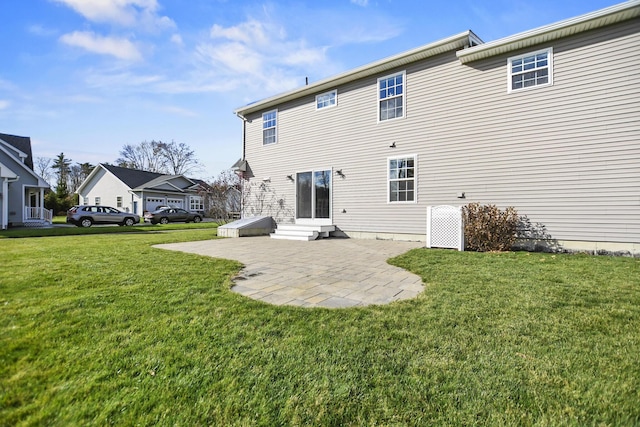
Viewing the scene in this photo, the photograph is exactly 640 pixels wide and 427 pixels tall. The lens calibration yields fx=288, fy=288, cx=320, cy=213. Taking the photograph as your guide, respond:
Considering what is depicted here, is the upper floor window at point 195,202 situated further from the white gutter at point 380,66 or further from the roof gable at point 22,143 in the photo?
the white gutter at point 380,66

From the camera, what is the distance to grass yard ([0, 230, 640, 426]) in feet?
5.15

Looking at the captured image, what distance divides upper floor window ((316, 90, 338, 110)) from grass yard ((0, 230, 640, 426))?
8.58 m

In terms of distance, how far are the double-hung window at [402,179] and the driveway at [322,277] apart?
7.77 feet

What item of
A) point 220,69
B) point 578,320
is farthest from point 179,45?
point 578,320

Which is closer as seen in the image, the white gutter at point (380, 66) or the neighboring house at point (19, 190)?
the white gutter at point (380, 66)

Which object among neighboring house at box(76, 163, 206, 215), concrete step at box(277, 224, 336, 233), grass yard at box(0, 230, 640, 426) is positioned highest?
neighboring house at box(76, 163, 206, 215)

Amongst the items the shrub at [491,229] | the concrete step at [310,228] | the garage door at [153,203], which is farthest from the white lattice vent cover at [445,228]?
the garage door at [153,203]

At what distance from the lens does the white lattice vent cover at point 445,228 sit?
23.3 ft

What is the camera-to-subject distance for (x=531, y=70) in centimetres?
717

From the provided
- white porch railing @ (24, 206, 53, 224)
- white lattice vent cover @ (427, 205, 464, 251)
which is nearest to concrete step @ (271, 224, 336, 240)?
white lattice vent cover @ (427, 205, 464, 251)

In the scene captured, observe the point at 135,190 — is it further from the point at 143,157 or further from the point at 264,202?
the point at 264,202

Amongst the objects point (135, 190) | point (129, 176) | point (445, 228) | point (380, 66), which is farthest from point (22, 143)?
point (445, 228)

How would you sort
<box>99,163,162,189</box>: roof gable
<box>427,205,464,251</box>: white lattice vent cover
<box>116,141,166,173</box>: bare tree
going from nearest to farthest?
<box>427,205,464,251</box>: white lattice vent cover < <box>99,163,162,189</box>: roof gable < <box>116,141,166,173</box>: bare tree

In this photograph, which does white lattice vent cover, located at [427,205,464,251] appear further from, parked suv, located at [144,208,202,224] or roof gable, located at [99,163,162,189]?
roof gable, located at [99,163,162,189]
